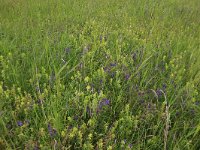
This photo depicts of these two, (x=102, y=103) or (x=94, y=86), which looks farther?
(x=94, y=86)

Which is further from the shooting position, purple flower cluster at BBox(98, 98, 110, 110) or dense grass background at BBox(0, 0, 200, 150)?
purple flower cluster at BBox(98, 98, 110, 110)

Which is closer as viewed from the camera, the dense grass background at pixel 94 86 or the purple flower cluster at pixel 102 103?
the dense grass background at pixel 94 86

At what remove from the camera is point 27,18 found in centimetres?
379

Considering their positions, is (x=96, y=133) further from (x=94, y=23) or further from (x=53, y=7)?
(x=53, y=7)

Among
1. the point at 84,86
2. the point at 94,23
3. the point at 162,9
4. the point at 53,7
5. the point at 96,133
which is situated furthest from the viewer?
the point at 162,9

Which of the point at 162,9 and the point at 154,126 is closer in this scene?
the point at 154,126

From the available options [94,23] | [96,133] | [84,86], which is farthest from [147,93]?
[94,23]

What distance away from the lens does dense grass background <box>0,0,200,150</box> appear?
1.81 meters

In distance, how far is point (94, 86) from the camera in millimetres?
2273

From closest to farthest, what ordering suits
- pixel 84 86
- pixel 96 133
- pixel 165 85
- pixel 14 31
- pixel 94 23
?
pixel 96 133 → pixel 84 86 → pixel 165 85 → pixel 14 31 → pixel 94 23

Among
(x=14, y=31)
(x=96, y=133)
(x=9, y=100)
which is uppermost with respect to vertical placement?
(x=14, y=31)

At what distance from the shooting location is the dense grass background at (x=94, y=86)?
181cm

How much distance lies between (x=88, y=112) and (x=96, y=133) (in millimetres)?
201

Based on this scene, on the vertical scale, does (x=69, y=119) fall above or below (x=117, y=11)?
below
